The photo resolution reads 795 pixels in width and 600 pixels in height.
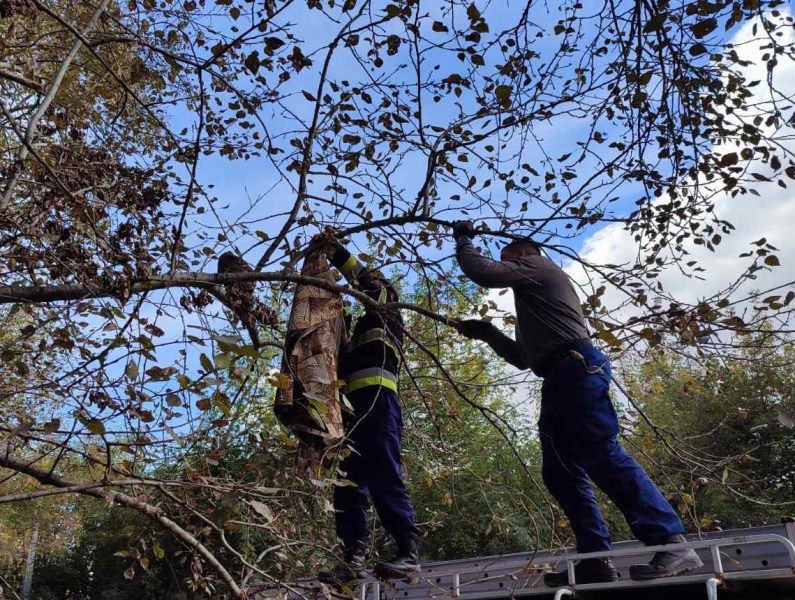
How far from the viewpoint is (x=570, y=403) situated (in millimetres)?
4652

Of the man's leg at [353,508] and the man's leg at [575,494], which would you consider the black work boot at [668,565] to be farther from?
the man's leg at [353,508]

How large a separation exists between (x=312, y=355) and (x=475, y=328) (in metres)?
1.16

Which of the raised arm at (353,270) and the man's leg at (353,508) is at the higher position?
the raised arm at (353,270)

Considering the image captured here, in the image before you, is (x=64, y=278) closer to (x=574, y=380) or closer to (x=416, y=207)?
(x=416, y=207)

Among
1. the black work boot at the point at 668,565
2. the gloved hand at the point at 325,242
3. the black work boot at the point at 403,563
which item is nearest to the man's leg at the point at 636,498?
the black work boot at the point at 668,565

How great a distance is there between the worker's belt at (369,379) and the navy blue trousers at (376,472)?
40 millimetres

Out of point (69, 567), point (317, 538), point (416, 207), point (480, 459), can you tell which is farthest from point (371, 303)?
point (69, 567)

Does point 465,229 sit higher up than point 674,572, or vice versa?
point 465,229

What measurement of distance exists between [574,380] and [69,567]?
1572cm

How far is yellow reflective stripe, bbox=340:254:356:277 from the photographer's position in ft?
17.3

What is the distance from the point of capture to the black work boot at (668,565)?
3831mm

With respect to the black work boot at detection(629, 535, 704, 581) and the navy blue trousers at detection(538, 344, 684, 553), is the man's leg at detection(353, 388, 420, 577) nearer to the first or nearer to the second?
the navy blue trousers at detection(538, 344, 684, 553)

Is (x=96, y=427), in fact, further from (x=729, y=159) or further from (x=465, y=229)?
(x=729, y=159)

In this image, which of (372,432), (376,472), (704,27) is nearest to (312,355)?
(372,432)
